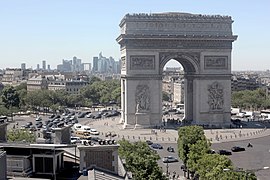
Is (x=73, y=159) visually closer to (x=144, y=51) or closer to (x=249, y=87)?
(x=144, y=51)

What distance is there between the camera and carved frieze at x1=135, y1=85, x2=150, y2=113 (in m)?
74.7

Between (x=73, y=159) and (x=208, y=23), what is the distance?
60.3 metres

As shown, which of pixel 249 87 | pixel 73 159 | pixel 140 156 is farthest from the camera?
pixel 249 87

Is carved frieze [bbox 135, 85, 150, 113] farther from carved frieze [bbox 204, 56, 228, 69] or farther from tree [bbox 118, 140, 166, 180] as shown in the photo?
tree [bbox 118, 140, 166, 180]

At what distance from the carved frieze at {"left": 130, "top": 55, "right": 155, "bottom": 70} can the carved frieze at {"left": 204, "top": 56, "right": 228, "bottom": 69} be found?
8728mm

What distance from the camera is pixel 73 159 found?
19.3 metres

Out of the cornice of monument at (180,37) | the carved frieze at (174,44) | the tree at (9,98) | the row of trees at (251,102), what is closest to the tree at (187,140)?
the cornice of monument at (180,37)

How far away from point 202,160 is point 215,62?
44.4m

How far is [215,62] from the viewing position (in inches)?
3029

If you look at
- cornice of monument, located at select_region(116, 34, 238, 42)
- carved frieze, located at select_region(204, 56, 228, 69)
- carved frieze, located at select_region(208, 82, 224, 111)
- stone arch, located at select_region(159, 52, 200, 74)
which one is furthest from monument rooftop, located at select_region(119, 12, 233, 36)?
carved frieze, located at select_region(208, 82, 224, 111)

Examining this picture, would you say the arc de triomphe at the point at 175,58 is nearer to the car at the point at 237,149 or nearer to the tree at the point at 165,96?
the car at the point at 237,149

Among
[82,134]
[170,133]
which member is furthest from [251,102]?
[82,134]

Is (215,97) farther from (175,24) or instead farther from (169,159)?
(169,159)

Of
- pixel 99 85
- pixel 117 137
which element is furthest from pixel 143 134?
pixel 99 85
